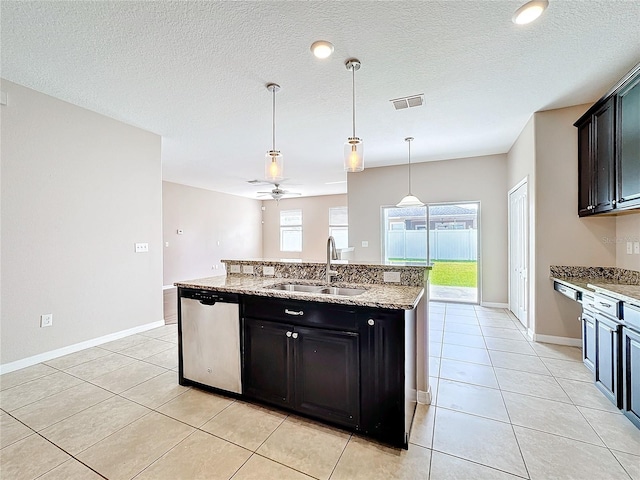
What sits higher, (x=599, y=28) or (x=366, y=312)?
(x=599, y=28)

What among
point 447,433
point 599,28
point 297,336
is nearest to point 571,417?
point 447,433

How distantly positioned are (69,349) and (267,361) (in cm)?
264

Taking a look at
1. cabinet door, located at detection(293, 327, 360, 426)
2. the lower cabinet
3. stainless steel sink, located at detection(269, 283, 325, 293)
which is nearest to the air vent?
stainless steel sink, located at detection(269, 283, 325, 293)

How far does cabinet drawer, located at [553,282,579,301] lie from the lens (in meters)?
2.86

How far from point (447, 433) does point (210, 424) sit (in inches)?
63.5

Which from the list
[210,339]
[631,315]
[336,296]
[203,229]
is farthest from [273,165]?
[203,229]

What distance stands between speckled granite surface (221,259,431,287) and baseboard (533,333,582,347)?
2.27 metres

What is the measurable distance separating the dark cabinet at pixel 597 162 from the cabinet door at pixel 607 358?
3.72 feet

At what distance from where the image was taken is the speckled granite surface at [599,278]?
7.76ft

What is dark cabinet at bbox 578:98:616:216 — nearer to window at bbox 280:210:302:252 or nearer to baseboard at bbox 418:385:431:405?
baseboard at bbox 418:385:431:405

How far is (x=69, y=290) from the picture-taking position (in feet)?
10.5

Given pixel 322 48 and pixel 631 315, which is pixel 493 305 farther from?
pixel 322 48

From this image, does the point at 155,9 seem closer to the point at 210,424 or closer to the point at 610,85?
the point at 210,424

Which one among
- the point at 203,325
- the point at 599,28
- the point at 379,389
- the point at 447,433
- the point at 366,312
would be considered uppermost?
the point at 599,28
